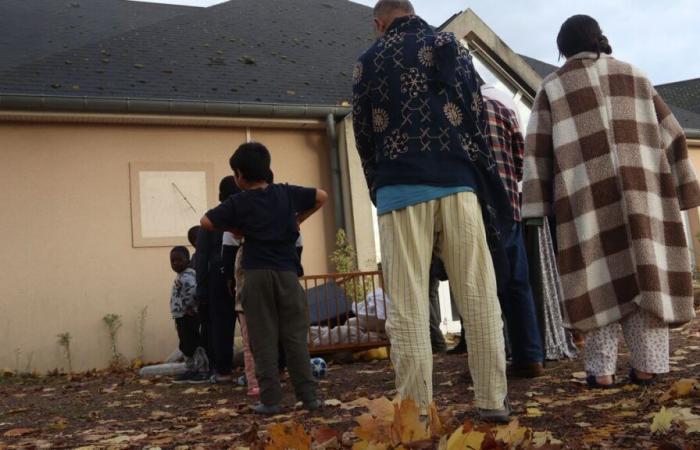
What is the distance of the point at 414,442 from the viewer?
78.9 inches

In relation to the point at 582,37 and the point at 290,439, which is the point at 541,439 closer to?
the point at 290,439

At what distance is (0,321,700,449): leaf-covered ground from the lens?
2.74 meters

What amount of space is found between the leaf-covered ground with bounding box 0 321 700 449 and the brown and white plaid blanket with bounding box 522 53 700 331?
50 centimetres

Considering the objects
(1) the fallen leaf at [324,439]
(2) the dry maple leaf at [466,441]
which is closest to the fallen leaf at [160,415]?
(1) the fallen leaf at [324,439]

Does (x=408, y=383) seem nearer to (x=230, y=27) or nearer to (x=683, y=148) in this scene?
(x=683, y=148)

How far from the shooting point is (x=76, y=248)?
881 cm

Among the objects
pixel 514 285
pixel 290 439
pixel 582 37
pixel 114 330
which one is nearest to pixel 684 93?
pixel 114 330

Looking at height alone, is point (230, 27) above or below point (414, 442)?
above

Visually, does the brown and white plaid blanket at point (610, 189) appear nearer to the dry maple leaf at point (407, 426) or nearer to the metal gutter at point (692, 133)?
the dry maple leaf at point (407, 426)

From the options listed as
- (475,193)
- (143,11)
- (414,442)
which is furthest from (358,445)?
(143,11)

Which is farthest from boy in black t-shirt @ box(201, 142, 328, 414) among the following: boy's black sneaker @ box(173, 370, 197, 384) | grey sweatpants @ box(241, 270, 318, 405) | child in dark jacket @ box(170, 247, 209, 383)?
boy's black sneaker @ box(173, 370, 197, 384)

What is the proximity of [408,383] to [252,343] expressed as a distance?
4.84ft

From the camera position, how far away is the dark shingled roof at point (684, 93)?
65.7 ft

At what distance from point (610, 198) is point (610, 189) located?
0.05 metres
